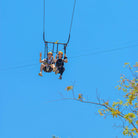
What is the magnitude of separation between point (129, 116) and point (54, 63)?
15.8 ft

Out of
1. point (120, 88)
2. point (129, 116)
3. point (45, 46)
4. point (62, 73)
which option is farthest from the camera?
point (62, 73)

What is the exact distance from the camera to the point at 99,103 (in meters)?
5.83

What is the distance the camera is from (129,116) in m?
5.17

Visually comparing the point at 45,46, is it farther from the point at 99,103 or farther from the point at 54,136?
the point at 54,136

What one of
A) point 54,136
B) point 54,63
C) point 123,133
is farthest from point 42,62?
point 54,136

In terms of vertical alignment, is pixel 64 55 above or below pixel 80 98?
above

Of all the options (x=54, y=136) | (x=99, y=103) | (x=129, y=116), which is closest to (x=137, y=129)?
(x=129, y=116)

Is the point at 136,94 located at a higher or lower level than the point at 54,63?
lower

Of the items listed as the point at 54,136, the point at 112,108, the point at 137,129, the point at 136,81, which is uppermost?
the point at 54,136

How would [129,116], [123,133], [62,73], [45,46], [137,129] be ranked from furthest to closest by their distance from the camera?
1. [62,73]
2. [45,46]
3. [123,133]
4. [137,129]
5. [129,116]

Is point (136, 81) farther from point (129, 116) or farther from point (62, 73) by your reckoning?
point (62, 73)

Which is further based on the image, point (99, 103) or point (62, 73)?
point (62, 73)

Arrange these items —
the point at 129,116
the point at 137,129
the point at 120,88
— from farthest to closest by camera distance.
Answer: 1. the point at 120,88
2. the point at 137,129
3. the point at 129,116

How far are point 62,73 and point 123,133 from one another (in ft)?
12.7
